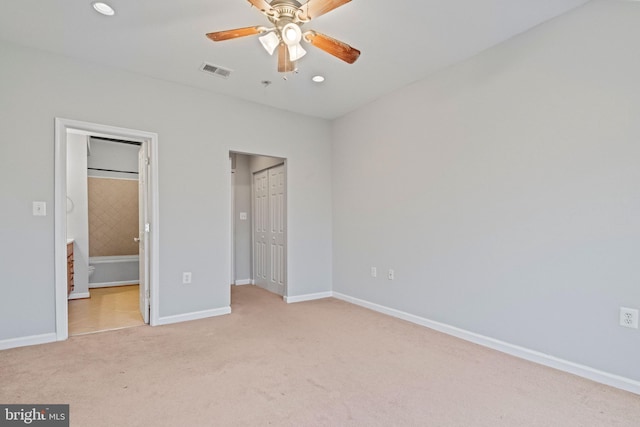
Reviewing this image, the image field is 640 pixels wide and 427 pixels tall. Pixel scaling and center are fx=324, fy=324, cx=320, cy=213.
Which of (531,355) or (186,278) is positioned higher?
(186,278)

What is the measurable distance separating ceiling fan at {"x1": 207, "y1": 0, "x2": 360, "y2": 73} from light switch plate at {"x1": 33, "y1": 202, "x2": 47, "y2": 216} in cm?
225

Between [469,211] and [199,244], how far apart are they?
2931mm

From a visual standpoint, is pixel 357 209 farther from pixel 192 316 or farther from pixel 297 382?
pixel 297 382

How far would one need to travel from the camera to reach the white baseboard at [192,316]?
3.51m

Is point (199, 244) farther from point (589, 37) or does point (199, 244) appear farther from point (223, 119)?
point (589, 37)

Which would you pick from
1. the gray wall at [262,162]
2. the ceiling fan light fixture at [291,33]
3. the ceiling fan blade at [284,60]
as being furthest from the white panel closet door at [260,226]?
Answer: the ceiling fan light fixture at [291,33]

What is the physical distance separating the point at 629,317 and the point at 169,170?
13.6 feet

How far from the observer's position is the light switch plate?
2.91 m

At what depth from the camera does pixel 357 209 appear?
4.43m

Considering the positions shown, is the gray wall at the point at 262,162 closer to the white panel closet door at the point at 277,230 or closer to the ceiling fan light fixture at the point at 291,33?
the white panel closet door at the point at 277,230

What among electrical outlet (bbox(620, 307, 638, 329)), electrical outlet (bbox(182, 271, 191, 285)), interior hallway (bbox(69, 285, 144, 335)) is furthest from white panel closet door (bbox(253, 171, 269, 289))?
electrical outlet (bbox(620, 307, 638, 329))

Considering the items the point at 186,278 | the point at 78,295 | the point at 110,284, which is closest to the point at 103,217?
the point at 110,284

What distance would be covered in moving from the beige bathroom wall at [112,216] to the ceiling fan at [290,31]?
4.74 m

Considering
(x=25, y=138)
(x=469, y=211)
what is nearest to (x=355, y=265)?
(x=469, y=211)
